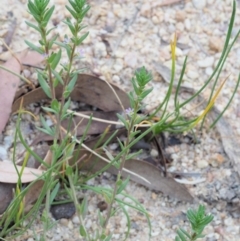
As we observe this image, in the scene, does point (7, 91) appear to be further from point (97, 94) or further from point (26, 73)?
point (97, 94)

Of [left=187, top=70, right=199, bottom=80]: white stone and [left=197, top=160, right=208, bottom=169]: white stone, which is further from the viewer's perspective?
[left=187, top=70, right=199, bottom=80]: white stone

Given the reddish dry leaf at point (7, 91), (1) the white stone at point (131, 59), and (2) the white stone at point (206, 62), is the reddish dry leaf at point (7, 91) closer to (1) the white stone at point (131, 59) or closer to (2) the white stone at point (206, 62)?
(1) the white stone at point (131, 59)

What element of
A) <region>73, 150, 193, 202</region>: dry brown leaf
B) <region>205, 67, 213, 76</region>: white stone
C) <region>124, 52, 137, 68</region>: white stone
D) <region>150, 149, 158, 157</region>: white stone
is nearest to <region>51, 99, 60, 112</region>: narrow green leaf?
<region>73, 150, 193, 202</region>: dry brown leaf

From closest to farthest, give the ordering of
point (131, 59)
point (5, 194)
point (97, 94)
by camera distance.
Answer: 1. point (5, 194)
2. point (97, 94)
3. point (131, 59)

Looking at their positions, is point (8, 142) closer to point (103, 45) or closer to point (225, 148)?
point (103, 45)

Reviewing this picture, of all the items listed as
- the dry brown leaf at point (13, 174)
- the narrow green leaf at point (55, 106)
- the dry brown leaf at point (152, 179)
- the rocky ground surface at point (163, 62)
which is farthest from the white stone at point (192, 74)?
the narrow green leaf at point (55, 106)

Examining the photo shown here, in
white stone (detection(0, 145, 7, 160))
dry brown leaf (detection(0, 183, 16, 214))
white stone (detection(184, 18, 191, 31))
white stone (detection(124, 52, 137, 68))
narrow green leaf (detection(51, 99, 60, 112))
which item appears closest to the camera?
narrow green leaf (detection(51, 99, 60, 112))

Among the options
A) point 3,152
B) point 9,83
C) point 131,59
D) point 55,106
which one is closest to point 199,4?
point 131,59

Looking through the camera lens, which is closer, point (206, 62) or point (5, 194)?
point (5, 194)

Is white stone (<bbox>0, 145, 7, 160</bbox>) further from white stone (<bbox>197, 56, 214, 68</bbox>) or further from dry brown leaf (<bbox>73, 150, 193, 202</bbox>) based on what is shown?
white stone (<bbox>197, 56, 214, 68</bbox>)
